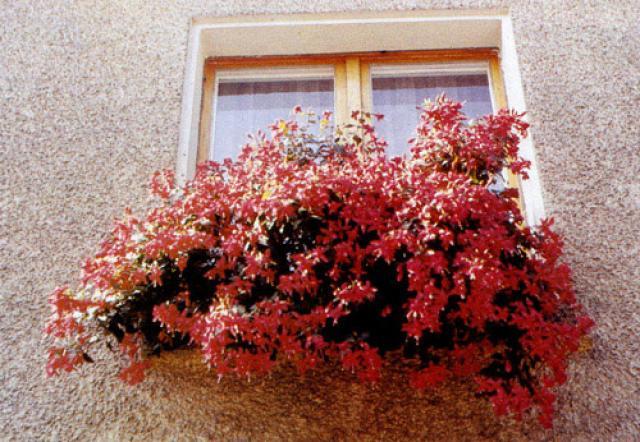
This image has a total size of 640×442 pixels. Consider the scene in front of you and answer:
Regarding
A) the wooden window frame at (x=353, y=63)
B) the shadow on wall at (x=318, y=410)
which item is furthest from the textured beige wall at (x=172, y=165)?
the wooden window frame at (x=353, y=63)

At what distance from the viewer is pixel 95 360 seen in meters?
3.18

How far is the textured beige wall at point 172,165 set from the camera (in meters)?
2.97

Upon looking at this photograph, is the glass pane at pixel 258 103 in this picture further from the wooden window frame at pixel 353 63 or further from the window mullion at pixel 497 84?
the window mullion at pixel 497 84

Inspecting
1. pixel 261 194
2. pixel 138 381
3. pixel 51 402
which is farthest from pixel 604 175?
pixel 51 402

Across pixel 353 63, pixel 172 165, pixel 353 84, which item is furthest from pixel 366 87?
pixel 172 165

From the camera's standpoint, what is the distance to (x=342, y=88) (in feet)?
13.9

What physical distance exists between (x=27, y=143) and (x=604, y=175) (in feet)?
9.68

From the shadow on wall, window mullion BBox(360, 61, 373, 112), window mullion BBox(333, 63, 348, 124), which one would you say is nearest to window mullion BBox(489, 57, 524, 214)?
window mullion BBox(360, 61, 373, 112)

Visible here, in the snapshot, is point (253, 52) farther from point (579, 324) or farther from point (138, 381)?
point (579, 324)

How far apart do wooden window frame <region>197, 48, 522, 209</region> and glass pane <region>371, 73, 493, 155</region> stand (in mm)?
63

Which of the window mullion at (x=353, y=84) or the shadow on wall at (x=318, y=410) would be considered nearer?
the shadow on wall at (x=318, y=410)

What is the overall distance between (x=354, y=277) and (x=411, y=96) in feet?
5.87

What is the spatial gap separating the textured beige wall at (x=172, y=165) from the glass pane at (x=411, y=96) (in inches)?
14.1

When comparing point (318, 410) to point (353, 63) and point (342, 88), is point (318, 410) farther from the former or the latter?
point (353, 63)
